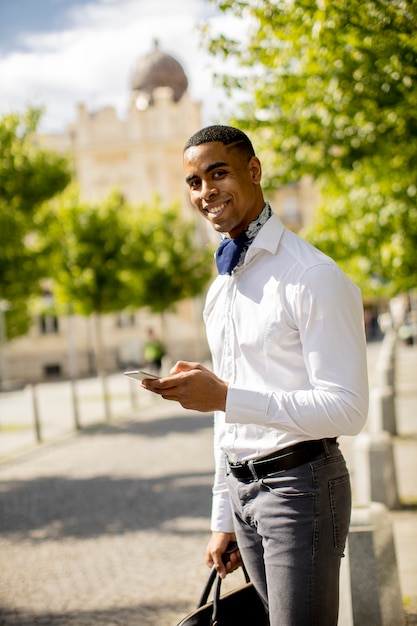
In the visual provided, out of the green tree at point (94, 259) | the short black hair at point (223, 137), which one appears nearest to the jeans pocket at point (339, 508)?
the short black hair at point (223, 137)

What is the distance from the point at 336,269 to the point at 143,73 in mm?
52520

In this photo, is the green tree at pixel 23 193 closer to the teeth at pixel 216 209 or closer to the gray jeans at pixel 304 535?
the teeth at pixel 216 209

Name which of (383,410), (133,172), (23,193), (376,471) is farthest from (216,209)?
(133,172)

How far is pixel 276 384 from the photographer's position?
2225mm

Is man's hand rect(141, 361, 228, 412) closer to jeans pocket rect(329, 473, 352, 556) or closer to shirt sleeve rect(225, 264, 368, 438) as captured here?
shirt sleeve rect(225, 264, 368, 438)

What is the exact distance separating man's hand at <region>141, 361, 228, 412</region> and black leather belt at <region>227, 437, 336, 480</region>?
27cm

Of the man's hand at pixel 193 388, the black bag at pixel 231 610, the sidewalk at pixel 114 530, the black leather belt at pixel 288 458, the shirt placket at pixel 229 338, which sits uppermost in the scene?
the shirt placket at pixel 229 338

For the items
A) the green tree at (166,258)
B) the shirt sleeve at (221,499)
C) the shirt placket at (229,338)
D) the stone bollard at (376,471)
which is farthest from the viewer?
the green tree at (166,258)

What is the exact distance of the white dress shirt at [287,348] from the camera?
6.79 ft

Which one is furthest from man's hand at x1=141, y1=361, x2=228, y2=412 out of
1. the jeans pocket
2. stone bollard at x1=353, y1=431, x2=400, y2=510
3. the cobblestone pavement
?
stone bollard at x1=353, y1=431, x2=400, y2=510

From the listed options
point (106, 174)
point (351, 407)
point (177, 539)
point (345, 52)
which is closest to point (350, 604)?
point (351, 407)

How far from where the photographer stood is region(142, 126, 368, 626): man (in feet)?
6.82

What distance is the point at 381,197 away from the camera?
560 inches

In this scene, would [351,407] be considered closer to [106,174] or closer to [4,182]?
[4,182]
